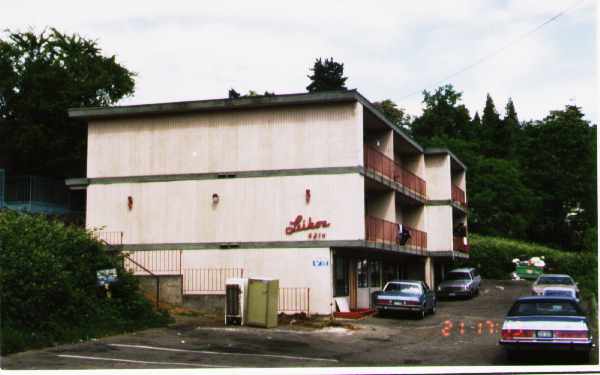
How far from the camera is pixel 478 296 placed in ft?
147

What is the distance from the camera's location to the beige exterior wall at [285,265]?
2998 cm

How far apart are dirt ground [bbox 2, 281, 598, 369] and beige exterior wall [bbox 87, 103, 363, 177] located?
6.48 metres

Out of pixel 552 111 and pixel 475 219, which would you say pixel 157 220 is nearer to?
pixel 475 219

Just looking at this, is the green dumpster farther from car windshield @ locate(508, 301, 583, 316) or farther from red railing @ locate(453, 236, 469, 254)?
car windshield @ locate(508, 301, 583, 316)

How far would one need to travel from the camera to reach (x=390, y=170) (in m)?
36.1

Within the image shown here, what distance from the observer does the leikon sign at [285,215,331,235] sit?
3067 centimetres

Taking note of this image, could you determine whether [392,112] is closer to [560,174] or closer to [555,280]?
[560,174]

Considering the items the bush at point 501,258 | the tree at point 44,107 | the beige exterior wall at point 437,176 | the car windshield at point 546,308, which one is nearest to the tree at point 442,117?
the bush at point 501,258

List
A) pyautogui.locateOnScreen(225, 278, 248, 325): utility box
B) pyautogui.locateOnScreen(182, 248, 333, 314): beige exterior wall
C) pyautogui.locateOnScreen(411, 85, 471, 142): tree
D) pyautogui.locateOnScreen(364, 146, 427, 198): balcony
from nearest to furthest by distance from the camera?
pyautogui.locateOnScreen(225, 278, 248, 325): utility box → pyautogui.locateOnScreen(182, 248, 333, 314): beige exterior wall → pyautogui.locateOnScreen(364, 146, 427, 198): balcony → pyautogui.locateOnScreen(411, 85, 471, 142): tree

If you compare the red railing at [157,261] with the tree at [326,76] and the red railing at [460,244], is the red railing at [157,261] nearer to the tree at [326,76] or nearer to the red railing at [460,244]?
the red railing at [460,244]

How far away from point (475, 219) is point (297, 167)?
45.7 metres

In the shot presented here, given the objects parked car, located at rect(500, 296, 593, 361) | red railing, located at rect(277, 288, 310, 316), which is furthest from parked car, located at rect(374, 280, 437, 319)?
parked car, located at rect(500, 296, 593, 361)

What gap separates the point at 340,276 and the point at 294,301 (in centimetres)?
354

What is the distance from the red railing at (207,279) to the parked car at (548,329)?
48.2ft
